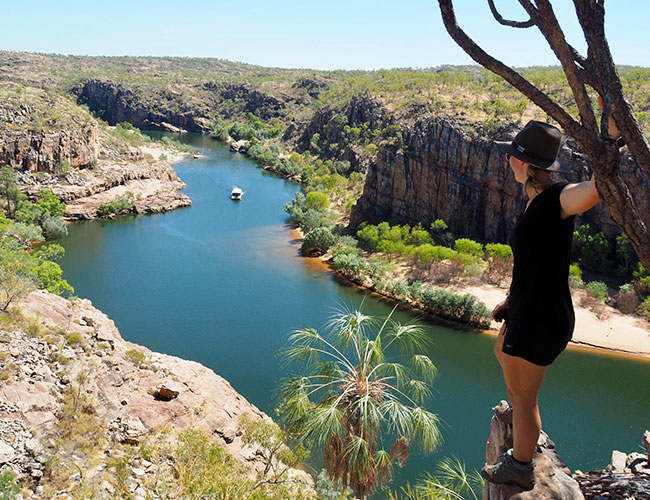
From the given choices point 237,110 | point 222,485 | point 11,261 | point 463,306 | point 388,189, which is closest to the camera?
point 222,485

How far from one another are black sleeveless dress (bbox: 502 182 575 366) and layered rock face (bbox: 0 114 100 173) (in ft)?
178

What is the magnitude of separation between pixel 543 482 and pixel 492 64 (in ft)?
11.5

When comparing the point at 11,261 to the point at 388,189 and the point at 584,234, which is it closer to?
the point at 388,189

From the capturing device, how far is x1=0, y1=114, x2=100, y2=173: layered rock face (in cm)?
4741

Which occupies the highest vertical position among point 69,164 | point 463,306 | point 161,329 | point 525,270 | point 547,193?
point 547,193

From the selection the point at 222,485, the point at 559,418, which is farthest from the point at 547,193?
the point at 559,418

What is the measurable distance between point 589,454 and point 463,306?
1145 centimetres

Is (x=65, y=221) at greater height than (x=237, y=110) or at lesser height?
lesser

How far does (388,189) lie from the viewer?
4394cm

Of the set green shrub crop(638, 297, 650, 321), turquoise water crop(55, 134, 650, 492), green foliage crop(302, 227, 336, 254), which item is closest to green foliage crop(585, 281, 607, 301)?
green shrub crop(638, 297, 650, 321)

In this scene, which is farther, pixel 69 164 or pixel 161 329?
pixel 69 164

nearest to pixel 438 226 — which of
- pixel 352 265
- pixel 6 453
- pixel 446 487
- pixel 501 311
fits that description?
pixel 352 265

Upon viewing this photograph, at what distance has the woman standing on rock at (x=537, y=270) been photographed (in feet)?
11.4

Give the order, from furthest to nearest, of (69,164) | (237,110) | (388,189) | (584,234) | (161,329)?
(237,110) < (69,164) < (388,189) < (584,234) < (161,329)
